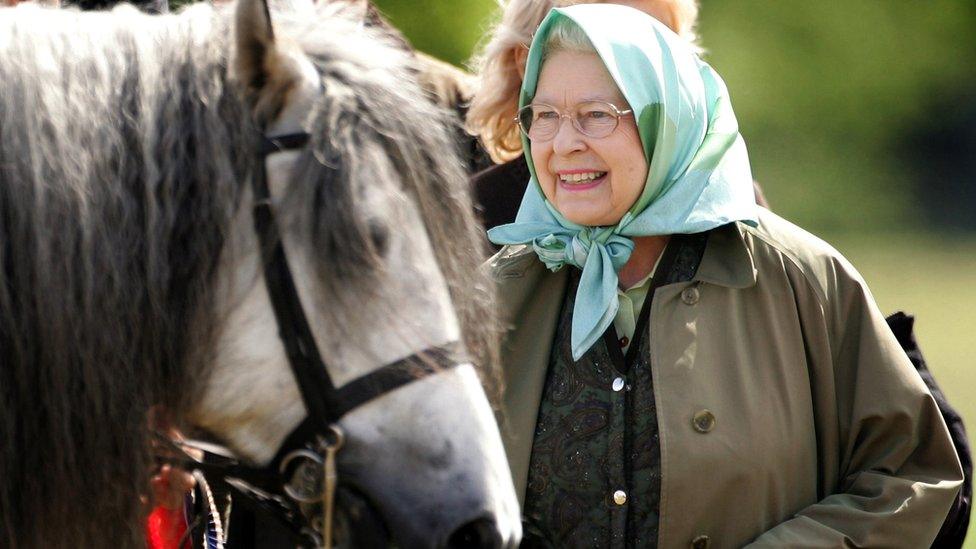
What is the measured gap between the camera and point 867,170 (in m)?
21.1

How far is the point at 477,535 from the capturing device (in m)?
2.10

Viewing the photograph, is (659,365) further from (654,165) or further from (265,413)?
(265,413)

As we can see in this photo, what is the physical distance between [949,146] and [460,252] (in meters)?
20.1

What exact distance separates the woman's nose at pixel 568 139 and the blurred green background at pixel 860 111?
1669cm

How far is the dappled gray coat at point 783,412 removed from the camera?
2688 mm

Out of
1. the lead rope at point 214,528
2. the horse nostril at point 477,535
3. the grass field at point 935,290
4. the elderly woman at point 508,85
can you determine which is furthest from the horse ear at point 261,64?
the grass field at point 935,290

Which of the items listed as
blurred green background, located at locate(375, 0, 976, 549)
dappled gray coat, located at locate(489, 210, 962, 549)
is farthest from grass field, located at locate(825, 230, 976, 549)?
dappled gray coat, located at locate(489, 210, 962, 549)

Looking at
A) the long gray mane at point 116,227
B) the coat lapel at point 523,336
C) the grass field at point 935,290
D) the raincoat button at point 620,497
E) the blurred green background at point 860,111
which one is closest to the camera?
the long gray mane at point 116,227

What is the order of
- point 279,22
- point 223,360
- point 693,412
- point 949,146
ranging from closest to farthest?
point 223,360 < point 279,22 < point 693,412 < point 949,146

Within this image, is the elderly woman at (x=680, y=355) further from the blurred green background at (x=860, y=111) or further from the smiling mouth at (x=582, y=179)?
the blurred green background at (x=860, y=111)

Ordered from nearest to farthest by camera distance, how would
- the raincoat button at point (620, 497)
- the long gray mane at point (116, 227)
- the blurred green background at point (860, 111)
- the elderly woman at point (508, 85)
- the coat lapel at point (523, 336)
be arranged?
the long gray mane at point (116, 227) < the raincoat button at point (620, 497) < the coat lapel at point (523, 336) < the elderly woman at point (508, 85) < the blurred green background at point (860, 111)

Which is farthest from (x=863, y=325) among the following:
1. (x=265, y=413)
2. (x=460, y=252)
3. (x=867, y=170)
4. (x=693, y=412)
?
(x=867, y=170)

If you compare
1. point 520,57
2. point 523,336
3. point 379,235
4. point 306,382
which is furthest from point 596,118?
point 306,382

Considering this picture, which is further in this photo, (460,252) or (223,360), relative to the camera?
(460,252)
